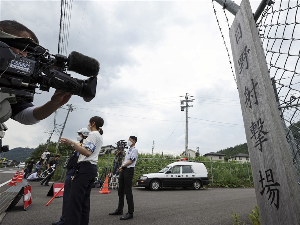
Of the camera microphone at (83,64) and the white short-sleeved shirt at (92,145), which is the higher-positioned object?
the camera microphone at (83,64)

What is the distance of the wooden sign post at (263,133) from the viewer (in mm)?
1259

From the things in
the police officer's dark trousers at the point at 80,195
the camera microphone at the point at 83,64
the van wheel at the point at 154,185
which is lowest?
the police officer's dark trousers at the point at 80,195

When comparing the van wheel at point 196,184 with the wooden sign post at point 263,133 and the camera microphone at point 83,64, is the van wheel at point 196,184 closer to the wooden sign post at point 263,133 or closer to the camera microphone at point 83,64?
the wooden sign post at point 263,133

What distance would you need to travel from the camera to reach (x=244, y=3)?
73.3 inches

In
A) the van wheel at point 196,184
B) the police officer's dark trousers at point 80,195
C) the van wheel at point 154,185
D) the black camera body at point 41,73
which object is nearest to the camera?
the black camera body at point 41,73

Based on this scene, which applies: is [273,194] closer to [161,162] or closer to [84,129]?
[84,129]

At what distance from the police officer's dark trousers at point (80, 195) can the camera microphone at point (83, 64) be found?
147 centimetres

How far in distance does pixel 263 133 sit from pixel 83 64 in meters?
1.51

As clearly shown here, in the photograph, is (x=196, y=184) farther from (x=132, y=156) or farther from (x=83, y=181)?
(x=83, y=181)

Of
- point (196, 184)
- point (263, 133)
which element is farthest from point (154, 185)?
point (263, 133)

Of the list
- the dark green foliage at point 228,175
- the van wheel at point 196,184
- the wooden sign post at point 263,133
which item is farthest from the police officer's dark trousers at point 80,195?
the dark green foliage at point 228,175

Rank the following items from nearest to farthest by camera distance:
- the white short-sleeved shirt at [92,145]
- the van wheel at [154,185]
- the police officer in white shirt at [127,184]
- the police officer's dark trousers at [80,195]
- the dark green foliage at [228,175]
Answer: the police officer's dark trousers at [80,195]
the white short-sleeved shirt at [92,145]
the police officer in white shirt at [127,184]
the van wheel at [154,185]
the dark green foliage at [228,175]

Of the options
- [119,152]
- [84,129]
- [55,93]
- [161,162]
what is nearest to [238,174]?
[161,162]

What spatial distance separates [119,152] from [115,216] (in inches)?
223
